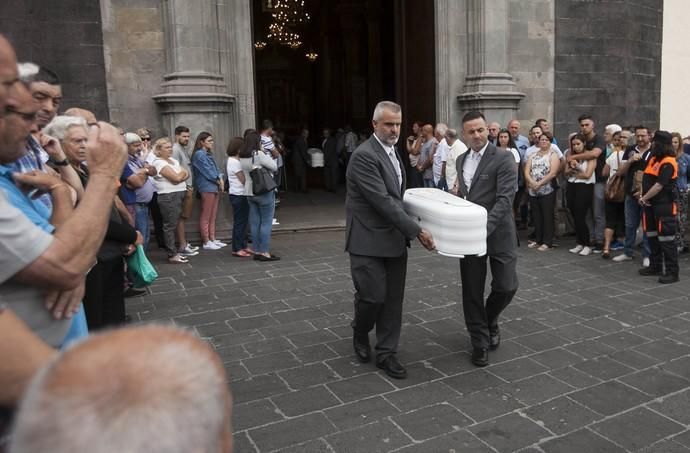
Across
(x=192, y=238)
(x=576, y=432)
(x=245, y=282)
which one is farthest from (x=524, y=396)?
(x=192, y=238)

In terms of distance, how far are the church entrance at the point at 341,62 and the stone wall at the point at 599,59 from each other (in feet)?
7.85

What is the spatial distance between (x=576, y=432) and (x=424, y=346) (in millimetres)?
1564

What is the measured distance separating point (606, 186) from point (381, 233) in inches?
201

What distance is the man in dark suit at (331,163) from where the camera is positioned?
15.6 metres

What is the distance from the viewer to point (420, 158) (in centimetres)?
1096

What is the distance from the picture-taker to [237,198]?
8.20 meters

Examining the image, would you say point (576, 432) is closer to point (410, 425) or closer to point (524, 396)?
point (524, 396)

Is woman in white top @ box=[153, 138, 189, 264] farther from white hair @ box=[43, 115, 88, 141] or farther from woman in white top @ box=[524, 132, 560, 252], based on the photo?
woman in white top @ box=[524, 132, 560, 252]

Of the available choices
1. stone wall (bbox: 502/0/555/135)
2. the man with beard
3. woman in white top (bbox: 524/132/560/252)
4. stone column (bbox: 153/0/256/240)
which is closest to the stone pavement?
the man with beard

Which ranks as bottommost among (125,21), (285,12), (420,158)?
(420,158)

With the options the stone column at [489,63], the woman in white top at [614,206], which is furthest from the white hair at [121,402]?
the stone column at [489,63]

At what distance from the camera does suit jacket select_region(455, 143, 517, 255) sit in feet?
14.2

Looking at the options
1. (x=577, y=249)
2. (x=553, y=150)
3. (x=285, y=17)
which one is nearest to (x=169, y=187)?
(x=553, y=150)

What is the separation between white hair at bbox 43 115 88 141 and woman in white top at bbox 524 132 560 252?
6.53 meters
